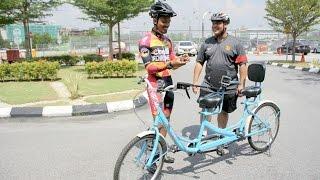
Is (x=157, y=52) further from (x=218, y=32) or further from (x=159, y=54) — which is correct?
(x=218, y=32)

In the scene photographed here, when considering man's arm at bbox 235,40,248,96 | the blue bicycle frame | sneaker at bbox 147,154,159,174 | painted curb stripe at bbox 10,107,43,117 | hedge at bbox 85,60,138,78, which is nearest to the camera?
the blue bicycle frame

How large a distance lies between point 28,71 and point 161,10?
10036 mm

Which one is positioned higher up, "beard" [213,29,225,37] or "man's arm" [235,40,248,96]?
"beard" [213,29,225,37]

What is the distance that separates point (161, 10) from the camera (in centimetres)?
394

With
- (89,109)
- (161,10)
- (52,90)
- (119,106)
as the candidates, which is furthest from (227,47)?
(52,90)

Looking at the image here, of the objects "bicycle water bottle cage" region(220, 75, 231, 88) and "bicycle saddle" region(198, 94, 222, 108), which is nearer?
"bicycle saddle" region(198, 94, 222, 108)

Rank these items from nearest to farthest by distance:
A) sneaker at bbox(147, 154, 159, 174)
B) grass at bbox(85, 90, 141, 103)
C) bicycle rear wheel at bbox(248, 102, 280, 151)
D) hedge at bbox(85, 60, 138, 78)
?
sneaker at bbox(147, 154, 159, 174)
bicycle rear wheel at bbox(248, 102, 280, 151)
grass at bbox(85, 90, 141, 103)
hedge at bbox(85, 60, 138, 78)

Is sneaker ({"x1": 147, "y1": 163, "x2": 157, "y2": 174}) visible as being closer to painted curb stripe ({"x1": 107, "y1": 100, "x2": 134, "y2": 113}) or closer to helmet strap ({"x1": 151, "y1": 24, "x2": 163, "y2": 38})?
helmet strap ({"x1": 151, "y1": 24, "x2": 163, "y2": 38})

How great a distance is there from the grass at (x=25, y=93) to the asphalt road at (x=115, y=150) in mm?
1770

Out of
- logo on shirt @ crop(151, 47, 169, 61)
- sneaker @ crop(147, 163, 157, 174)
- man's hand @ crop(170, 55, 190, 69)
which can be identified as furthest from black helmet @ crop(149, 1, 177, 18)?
sneaker @ crop(147, 163, 157, 174)

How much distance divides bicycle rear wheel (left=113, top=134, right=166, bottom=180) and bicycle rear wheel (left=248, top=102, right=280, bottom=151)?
1.52m

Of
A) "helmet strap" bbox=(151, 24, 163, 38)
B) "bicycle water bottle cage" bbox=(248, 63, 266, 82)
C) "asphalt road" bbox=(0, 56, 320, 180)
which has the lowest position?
"asphalt road" bbox=(0, 56, 320, 180)

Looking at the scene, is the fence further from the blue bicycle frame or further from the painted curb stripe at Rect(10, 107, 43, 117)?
the blue bicycle frame

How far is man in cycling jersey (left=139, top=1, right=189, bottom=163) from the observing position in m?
3.94
